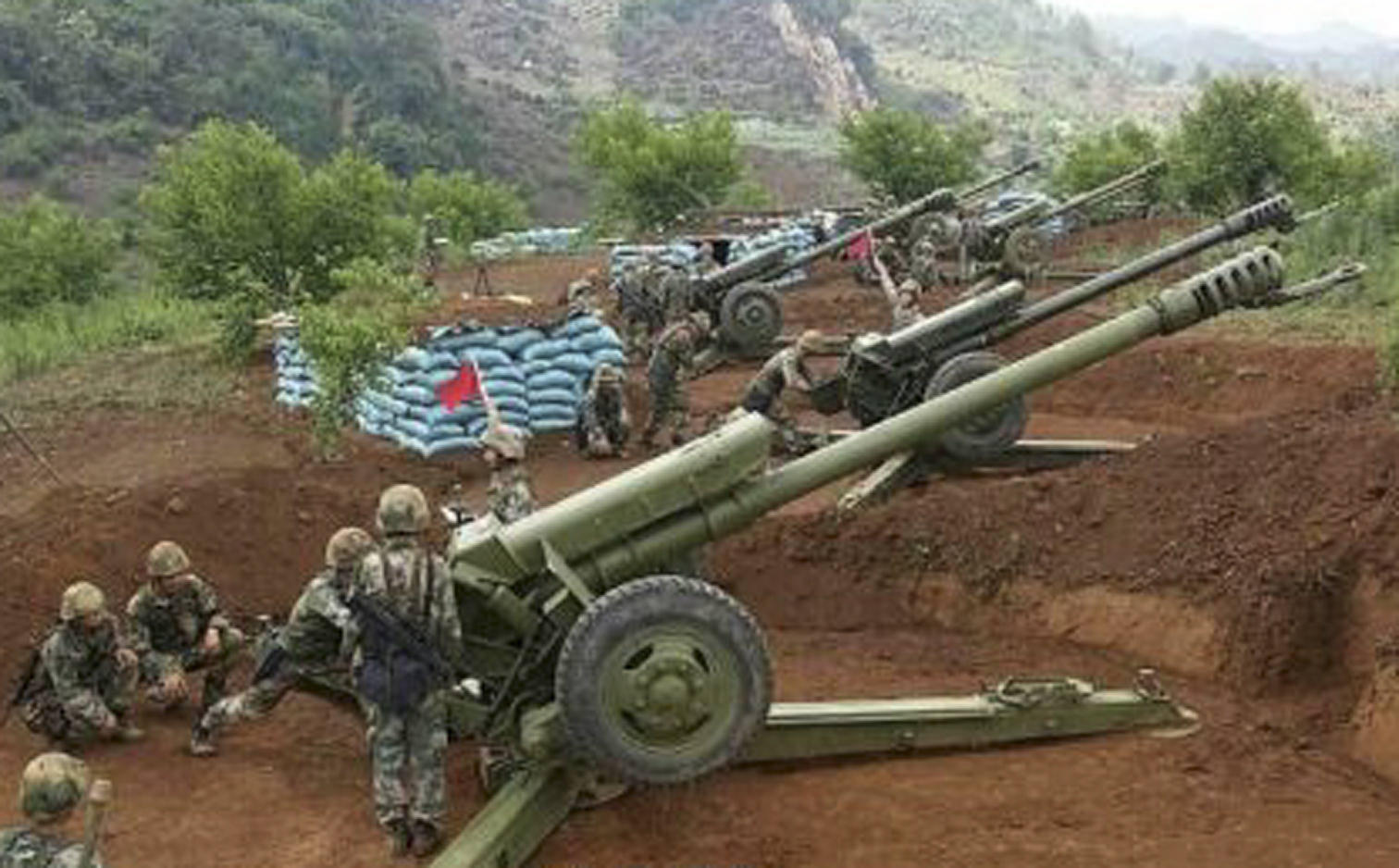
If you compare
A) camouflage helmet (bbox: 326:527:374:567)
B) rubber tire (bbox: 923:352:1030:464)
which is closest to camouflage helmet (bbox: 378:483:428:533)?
camouflage helmet (bbox: 326:527:374:567)

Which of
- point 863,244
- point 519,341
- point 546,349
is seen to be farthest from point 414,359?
point 863,244

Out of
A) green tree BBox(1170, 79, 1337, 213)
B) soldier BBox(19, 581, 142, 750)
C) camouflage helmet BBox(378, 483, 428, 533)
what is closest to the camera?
camouflage helmet BBox(378, 483, 428, 533)

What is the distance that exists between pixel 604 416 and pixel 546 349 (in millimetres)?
776

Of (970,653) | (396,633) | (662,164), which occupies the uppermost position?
(662,164)

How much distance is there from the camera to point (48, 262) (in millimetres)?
28234

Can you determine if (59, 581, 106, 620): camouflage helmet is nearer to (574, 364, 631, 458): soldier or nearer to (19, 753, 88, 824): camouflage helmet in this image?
(19, 753, 88, 824): camouflage helmet

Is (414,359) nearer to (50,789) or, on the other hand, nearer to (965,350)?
(965,350)

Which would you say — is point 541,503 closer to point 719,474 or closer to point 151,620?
point 151,620

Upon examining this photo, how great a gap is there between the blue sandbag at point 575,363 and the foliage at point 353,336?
Result: 1292 mm

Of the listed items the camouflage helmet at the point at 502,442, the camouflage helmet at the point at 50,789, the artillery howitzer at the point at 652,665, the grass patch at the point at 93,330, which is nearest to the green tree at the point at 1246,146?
the grass patch at the point at 93,330

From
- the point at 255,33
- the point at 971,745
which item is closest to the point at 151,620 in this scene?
the point at 971,745

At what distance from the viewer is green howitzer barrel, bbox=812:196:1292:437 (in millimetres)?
11219

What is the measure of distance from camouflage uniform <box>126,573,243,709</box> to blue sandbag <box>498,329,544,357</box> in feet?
20.7

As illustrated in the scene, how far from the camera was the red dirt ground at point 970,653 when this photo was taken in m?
6.25
